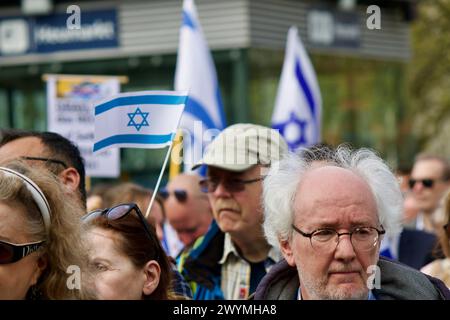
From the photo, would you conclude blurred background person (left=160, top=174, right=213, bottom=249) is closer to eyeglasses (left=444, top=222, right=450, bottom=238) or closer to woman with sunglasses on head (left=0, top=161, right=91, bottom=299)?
eyeglasses (left=444, top=222, right=450, bottom=238)

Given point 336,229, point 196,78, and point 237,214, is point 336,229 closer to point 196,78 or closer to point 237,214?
point 237,214

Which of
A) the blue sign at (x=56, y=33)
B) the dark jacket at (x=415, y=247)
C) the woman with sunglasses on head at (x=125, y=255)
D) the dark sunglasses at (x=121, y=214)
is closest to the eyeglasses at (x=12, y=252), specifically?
the woman with sunglasses on head at (x=125, y=255)

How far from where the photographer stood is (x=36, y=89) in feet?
63.1

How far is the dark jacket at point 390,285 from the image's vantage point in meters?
4.00

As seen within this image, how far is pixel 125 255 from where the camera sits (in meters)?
4.34

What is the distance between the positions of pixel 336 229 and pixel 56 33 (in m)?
15.7

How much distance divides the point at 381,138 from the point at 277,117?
41.9ft

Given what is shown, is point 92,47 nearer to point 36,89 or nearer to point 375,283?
point 36,89

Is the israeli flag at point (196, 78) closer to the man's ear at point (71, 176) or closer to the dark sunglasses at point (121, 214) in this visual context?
the man's ear at point (71, 176)

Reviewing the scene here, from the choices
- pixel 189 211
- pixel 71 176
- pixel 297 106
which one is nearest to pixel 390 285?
pixel 71 176

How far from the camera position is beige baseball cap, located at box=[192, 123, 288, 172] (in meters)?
5.73

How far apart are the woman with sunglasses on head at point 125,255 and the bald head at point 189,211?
12.9 ft

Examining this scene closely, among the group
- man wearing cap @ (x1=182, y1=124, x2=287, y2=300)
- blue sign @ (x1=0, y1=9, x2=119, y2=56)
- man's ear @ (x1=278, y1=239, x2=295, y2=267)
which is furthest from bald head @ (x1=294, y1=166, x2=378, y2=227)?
blue sign @ (x1=0, y1=9, x2=119, y2=56)

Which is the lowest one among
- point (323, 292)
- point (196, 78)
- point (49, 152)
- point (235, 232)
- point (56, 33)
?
point (323, 292)
